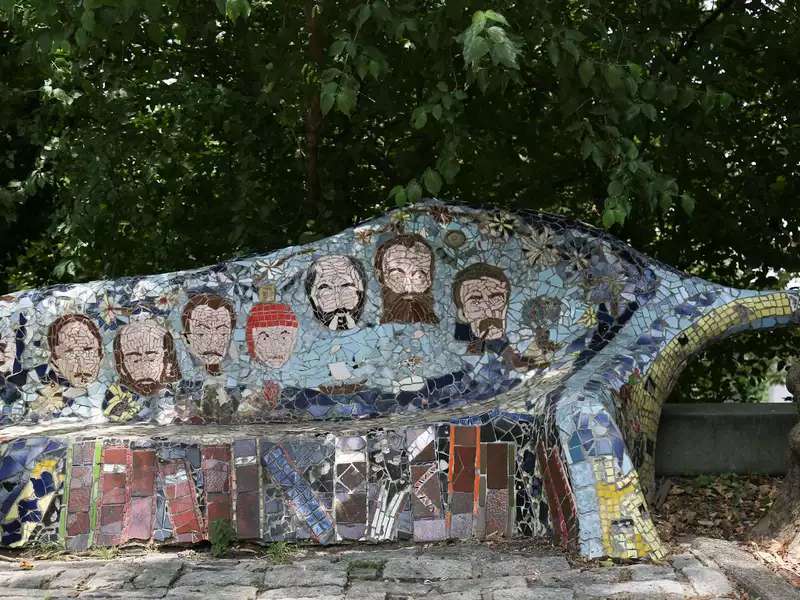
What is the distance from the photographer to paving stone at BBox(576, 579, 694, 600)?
13.9 ft

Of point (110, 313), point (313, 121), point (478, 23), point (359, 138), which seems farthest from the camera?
point (359, 138)

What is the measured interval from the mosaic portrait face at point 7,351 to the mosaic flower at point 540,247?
8.59 ft

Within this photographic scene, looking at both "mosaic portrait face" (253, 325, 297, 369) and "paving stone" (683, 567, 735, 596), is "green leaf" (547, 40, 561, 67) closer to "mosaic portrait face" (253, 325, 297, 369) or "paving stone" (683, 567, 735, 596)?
"mosaic portrait face" (253, 325, 297, 369)

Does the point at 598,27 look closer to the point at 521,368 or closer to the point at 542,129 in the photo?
the point at 542,129

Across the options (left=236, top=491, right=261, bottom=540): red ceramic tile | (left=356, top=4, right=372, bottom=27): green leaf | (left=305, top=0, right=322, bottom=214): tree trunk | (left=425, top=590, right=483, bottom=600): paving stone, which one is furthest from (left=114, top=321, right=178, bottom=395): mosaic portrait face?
(left=425, top=590, right=483, bottom=600): paving stone

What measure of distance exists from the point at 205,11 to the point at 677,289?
121 inches

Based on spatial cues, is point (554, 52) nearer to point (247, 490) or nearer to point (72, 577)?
point (247, 490)

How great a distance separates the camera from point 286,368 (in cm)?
595

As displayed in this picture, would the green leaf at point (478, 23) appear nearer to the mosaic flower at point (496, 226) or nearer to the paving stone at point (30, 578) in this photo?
the mosaic flower at point (496, 226)

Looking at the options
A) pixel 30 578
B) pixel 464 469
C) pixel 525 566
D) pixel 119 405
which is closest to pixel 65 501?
pixel 30 578

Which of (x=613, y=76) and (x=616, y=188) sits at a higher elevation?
(x=613, y=76)

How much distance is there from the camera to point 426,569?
4742 mm

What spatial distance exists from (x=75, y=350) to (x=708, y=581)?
3271 millimetres

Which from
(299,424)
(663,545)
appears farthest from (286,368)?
(663,545)
